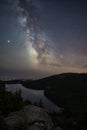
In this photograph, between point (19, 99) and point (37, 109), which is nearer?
point (37, 109)

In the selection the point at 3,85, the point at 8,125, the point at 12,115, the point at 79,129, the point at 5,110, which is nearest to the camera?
the point at 8,125

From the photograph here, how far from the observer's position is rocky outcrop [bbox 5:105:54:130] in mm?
31641

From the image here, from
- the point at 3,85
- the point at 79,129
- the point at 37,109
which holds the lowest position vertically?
the point at 79,129

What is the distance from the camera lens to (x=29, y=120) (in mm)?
32625

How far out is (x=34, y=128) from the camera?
31.9m

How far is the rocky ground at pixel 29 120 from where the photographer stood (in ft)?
104

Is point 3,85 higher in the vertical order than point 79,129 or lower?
higher

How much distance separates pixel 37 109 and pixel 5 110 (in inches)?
293

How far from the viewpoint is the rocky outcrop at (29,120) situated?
1246 inches

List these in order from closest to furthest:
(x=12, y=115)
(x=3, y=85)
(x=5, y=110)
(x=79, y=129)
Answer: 1. (x=12, y=115)
2. (x=5, y=110)
3. (x=3, y=85)
4. (x=79, y=129)

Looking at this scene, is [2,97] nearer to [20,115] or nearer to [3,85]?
[3,85]

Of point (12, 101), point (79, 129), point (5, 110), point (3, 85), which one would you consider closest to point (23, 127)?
point (5, 110)

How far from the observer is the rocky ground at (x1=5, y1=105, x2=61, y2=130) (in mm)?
31641

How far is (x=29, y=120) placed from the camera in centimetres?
3262
